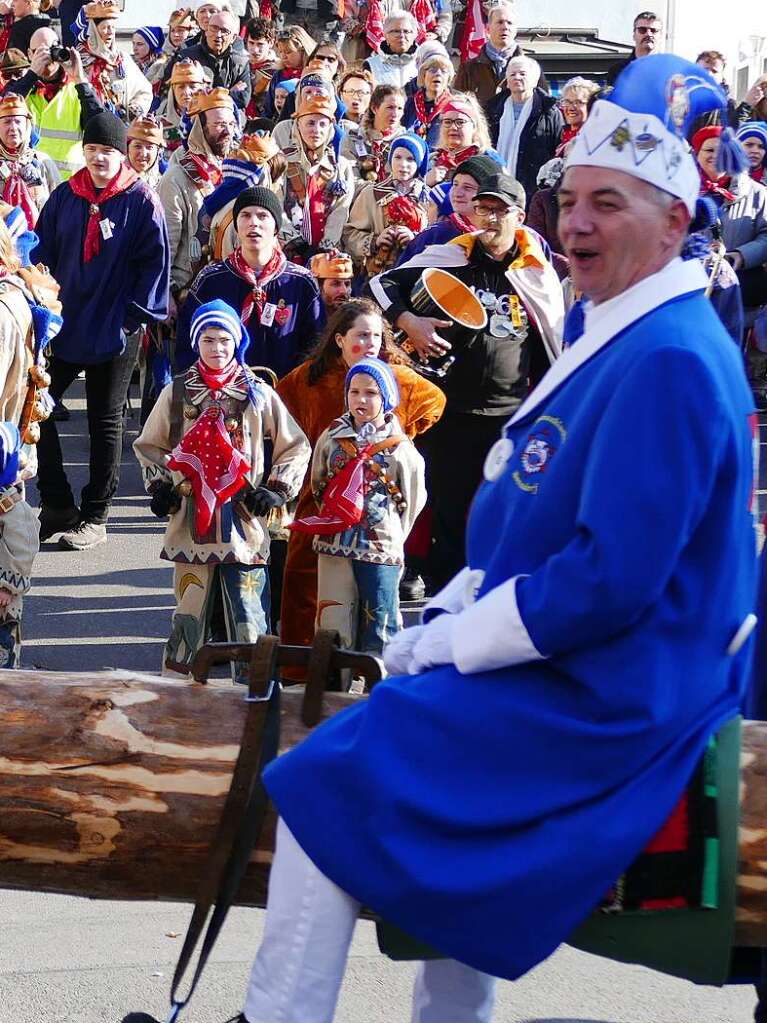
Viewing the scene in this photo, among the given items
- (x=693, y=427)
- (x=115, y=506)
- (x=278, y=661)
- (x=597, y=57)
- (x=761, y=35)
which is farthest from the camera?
(x=761, y=35)

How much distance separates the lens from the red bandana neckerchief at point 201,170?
881 cm

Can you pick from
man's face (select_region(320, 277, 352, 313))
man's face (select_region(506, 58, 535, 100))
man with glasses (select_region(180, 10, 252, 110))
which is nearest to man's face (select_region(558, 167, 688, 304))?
man's face (select_region(320, 277, 352, 313))

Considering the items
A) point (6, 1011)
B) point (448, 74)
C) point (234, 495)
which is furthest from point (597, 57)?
point (6, 1011)

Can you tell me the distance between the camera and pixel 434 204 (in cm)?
883

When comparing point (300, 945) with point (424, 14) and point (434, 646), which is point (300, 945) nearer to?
point (434, 646)

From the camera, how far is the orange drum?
20.5 feet

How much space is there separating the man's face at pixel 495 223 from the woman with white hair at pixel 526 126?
5.45 m

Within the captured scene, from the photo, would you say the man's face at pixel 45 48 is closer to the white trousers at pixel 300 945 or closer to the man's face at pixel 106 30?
the man's face at pixel 106 30

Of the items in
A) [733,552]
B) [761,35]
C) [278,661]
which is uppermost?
[761,35]

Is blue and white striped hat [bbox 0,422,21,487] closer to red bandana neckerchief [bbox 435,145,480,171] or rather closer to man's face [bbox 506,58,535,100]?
red bandana neckerchief [bbox 435,145,480,171]

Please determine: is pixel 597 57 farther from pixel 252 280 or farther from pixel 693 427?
pixel 693 427

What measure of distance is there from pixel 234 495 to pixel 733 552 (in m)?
3.37

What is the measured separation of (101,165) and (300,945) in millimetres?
5879

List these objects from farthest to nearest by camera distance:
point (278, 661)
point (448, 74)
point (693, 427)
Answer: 1. point (448, 74)
2. point (278, 661)
3. point (693, 427)
